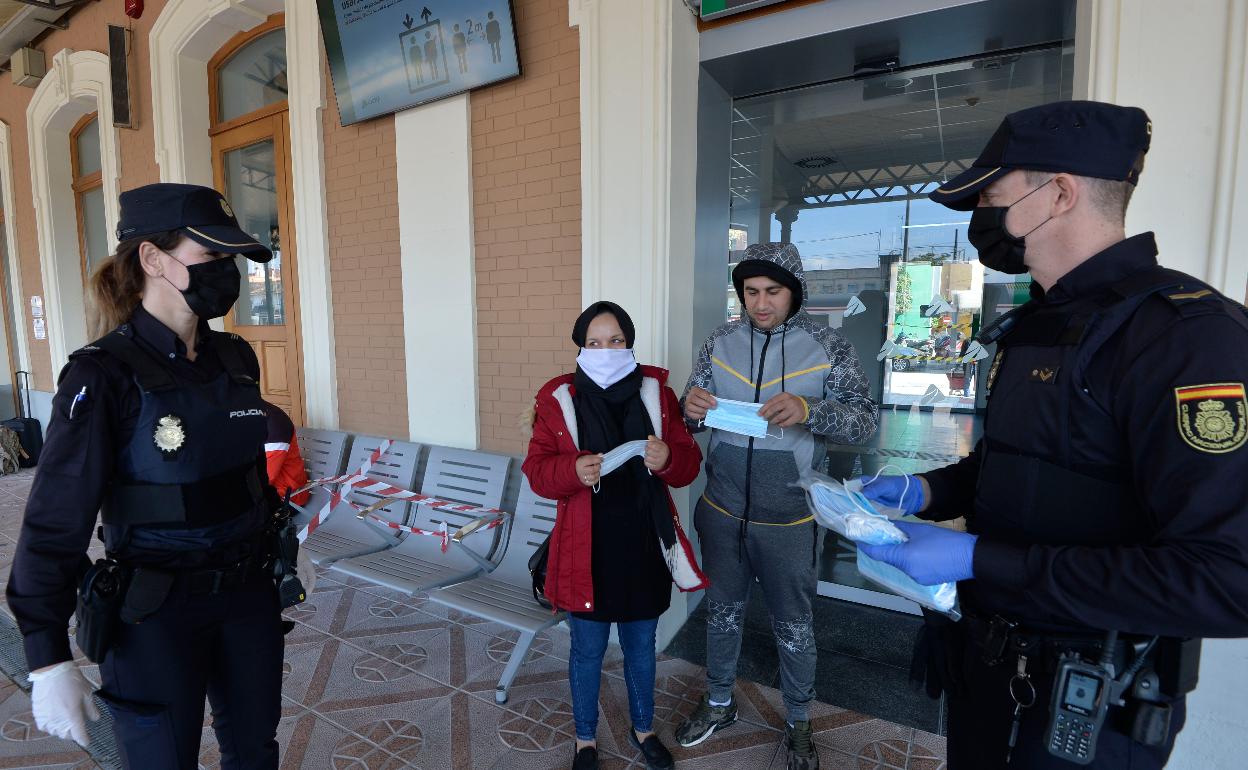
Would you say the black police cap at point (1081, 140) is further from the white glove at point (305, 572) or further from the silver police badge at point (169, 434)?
the white glove at point (305, 572)

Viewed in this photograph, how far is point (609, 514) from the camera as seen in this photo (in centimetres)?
224

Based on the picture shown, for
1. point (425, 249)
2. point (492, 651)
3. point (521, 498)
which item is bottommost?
point (492, 651)

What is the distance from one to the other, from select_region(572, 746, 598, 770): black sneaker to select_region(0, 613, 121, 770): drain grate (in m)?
1.51

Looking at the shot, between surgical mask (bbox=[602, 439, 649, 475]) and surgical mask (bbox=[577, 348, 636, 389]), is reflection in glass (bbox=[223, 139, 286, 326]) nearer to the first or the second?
surgical mask (bbox=[577, 348, 636, 389])

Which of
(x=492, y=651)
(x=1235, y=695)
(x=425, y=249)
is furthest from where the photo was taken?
(x=425, y=249)

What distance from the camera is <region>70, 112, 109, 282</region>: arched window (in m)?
7.65

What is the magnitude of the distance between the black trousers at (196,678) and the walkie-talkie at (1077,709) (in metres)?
1.92

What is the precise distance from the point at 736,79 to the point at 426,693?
12.0 feet

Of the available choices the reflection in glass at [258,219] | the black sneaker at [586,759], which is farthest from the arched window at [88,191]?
the black sneaker at [586,759]

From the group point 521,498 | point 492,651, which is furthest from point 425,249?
point 492,651

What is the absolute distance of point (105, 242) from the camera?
7.94m

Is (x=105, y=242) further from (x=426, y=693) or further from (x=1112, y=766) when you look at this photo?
(x=1112, y=766)

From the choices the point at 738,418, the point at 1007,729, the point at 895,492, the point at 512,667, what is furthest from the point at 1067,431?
the point at 512,667

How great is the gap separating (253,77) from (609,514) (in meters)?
5.62
